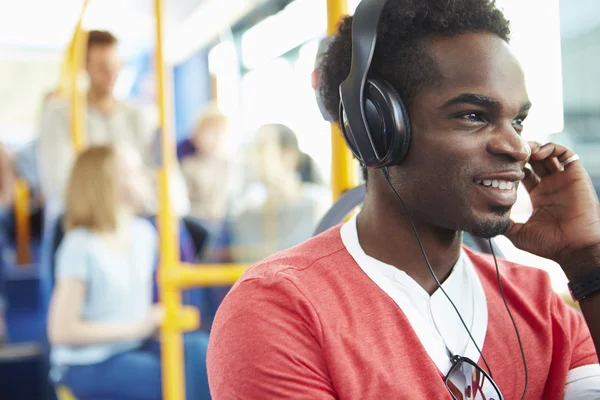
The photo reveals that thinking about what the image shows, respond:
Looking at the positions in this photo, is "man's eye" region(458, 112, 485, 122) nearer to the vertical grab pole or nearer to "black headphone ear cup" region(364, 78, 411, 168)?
"black headphone ear cup" region(364, 78, 411, 168)

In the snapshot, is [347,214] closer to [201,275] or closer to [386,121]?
[386,121]

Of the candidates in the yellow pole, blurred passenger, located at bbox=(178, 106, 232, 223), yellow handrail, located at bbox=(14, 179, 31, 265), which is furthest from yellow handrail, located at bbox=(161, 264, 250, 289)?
yellow handrail, located at bbox=(14, 179, 31, 265)

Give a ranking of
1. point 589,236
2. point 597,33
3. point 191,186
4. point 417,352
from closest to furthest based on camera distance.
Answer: point 417,352, point 589,236, point 597,33, point 191,186

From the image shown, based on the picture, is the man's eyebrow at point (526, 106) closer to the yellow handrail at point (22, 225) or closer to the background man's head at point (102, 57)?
the background man's head at point (102, 57)

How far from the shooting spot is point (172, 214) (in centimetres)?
205

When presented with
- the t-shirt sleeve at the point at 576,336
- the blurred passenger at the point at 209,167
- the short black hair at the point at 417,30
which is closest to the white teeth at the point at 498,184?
the short black hair at the point at 417,30

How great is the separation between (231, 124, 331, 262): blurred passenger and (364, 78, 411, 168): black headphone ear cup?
6.49ft

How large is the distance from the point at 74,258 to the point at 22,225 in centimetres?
212

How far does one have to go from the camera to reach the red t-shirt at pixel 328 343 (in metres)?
0.74

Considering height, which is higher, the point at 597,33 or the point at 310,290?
the point at 597,33

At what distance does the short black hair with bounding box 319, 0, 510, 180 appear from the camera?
2.75 ft

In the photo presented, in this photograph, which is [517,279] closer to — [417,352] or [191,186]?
[417,352]

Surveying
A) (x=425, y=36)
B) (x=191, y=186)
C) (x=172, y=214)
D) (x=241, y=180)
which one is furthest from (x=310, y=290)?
(x=191, y=186)

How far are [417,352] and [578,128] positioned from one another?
1.35 meters
